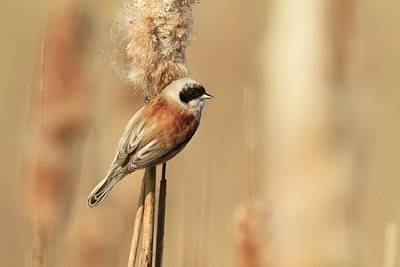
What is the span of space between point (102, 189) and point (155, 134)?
16cm

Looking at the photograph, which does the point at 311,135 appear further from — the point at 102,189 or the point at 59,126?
the point at 102,189

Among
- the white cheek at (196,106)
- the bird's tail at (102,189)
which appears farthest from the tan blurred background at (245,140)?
the bird's tail at (102,189)

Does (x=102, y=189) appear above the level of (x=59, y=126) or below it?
below

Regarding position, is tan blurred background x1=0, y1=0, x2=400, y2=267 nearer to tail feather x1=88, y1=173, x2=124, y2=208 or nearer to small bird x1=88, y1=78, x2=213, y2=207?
small bird x1=88, y1=78, x2=213, y2=207

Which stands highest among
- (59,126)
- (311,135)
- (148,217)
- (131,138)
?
(311,135)

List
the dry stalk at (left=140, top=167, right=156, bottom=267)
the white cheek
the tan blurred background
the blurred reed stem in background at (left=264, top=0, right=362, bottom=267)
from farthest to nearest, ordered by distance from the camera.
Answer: the blurred reed stem in background at (left=264, top=0, right=362, bottom=267) → the tan blurred background → the white cheek → the dry stalk at (left=140, top=167, right=156, bottom=267)

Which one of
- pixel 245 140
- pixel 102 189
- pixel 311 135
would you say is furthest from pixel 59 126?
pixel 311 135

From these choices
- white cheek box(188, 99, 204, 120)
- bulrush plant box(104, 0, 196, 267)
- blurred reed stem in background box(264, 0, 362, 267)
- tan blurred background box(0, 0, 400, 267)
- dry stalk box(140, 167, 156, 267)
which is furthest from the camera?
blurred reed stem in background box(264, 0, 362, 267)

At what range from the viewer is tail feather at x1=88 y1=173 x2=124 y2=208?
5.26 ft

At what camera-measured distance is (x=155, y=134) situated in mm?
1604

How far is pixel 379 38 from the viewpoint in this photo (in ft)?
11.0

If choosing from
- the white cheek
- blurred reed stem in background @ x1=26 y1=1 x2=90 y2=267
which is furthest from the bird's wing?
blurred reed stem in background @ x1=26 y1=1 x2=90 y2=267

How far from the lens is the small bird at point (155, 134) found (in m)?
1.56

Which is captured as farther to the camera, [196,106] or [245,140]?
[245,140]
